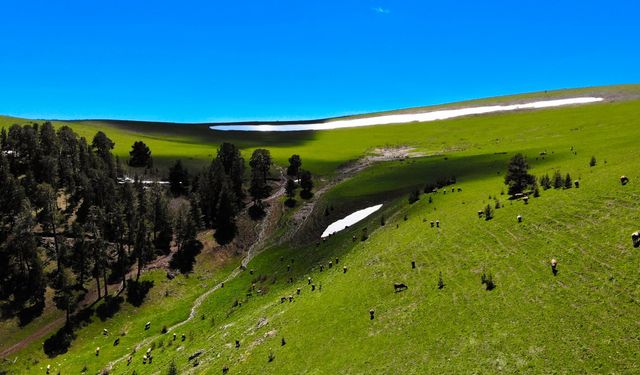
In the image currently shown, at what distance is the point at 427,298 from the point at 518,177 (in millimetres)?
26970

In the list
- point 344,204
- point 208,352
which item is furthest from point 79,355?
point 344,204

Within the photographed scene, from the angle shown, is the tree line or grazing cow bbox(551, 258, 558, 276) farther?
the tree line

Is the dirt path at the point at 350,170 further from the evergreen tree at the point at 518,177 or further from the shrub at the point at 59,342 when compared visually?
the evergreen tree at the point at 518,177

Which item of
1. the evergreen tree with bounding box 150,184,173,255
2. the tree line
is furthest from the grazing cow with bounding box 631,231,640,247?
the evergreen tree with bounding box 150,184,173,255

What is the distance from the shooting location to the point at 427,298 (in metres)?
31.1

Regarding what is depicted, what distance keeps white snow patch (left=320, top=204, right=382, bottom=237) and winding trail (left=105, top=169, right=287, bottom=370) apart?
628 inches

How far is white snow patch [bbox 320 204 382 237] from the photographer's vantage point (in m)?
71.1

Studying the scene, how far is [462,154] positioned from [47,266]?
318 feet

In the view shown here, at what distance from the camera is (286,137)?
650 ft

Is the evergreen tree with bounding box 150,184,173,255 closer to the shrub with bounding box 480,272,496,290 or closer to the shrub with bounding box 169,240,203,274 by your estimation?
the shrub with bounding box 169,240,203,274

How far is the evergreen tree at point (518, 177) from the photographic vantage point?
49.2 meters

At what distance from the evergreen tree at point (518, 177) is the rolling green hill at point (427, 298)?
281 centimetres

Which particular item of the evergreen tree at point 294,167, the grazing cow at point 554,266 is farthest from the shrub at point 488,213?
the evergreen tree at point 294,167

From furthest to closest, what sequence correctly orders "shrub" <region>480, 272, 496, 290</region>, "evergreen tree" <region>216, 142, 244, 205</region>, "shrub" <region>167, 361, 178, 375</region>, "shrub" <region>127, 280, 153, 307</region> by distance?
"evergreen tree" <region>216, 142, 244, 205</region>
"shrub" <region>127, 280, 153, 307</region>
"shrub" <region>167, 361, 178, 375</region>
"shrub" <region>480, 272, 496, 290</region>
